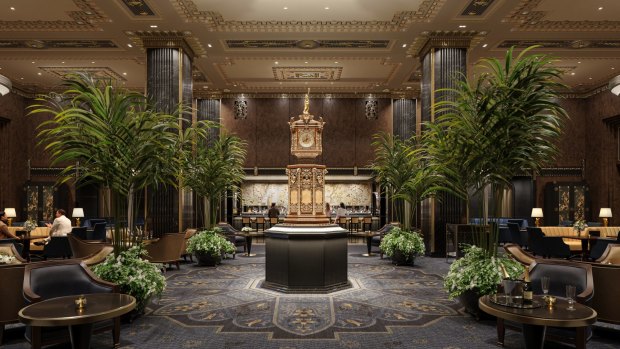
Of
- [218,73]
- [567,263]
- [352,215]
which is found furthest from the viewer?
[352,215]

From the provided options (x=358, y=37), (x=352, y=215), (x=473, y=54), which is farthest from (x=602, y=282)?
(x=352, y=215)

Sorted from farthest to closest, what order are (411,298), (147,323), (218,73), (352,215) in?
(352,215) → (218,73) → (411,298) → (147,323)

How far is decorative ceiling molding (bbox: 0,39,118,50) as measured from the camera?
39.5 feet

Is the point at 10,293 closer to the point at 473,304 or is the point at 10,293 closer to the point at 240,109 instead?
the point at 473,304

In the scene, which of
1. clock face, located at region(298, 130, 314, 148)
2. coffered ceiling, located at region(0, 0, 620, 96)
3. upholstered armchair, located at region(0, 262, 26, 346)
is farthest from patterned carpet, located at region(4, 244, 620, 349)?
coffered ceiling, located at region(0, 0, 620, 96)

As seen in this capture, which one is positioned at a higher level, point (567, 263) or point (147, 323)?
point (567, 263)

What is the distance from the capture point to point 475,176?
5809 millimetres

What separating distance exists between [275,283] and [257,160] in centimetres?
1101

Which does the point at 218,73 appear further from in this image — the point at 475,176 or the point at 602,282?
the point at 602,282

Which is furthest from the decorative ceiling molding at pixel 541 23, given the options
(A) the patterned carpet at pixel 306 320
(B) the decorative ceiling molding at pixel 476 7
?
(A) the patterned carpet at pixel 306 320

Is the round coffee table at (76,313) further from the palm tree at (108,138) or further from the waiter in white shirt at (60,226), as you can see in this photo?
the waiter in white shirt at (60,226)

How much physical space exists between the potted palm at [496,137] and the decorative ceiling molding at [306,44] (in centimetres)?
687

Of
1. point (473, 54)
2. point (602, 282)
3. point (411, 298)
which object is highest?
point (473, 54)

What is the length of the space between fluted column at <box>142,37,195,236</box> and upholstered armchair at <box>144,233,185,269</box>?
58.1 inches
